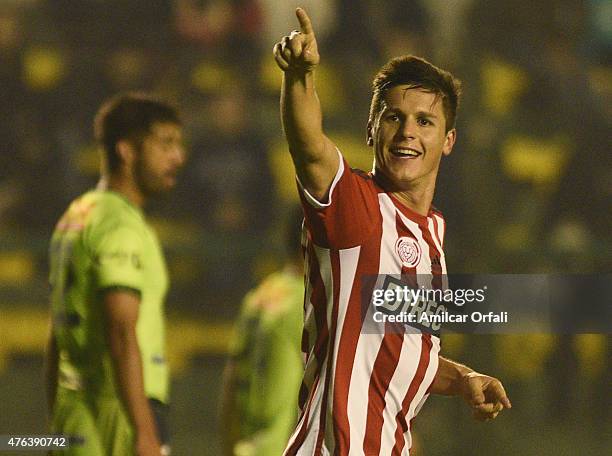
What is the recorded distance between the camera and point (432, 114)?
1.99 metres

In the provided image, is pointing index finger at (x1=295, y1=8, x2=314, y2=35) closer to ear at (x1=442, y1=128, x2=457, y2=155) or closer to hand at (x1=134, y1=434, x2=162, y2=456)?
ear at (x1=442, y1=128, x2=457, y2=155)

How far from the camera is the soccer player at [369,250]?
5.42ft

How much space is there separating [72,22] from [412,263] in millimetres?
2486

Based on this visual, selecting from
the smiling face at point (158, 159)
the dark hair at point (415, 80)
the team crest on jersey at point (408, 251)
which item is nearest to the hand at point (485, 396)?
the team crest on jersey at point (408, 251)

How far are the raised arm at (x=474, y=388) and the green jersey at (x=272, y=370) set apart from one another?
100 cm

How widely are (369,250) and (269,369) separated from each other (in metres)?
1.24

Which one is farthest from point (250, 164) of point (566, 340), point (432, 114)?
point (432, 114)

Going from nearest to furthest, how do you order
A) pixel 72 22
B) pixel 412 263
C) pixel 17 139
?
pixel 412 263 < pixel 17 139 < pixel 72 22

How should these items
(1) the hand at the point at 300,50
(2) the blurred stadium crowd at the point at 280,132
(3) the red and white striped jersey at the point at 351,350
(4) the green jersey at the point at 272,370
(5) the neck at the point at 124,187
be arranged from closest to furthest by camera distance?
(1) the hand at the point at 300,50
(3) the red and white striped jersey at the point at 351,350
(5) the neck at the point at 124,187
(4) the green jersey at the point at 272,370
(2) the blurred stadium crowd at the point at 280,132

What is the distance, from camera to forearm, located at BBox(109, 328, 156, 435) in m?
2.45

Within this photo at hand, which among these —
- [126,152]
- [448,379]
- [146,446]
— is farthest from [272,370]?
[448,379]

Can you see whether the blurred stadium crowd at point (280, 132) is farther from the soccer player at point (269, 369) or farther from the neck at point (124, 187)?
the neck at point (124, 187)

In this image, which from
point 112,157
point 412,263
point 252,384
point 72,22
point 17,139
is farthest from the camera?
point 72,22

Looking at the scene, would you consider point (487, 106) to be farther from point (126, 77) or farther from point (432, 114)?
point (432, 114)
